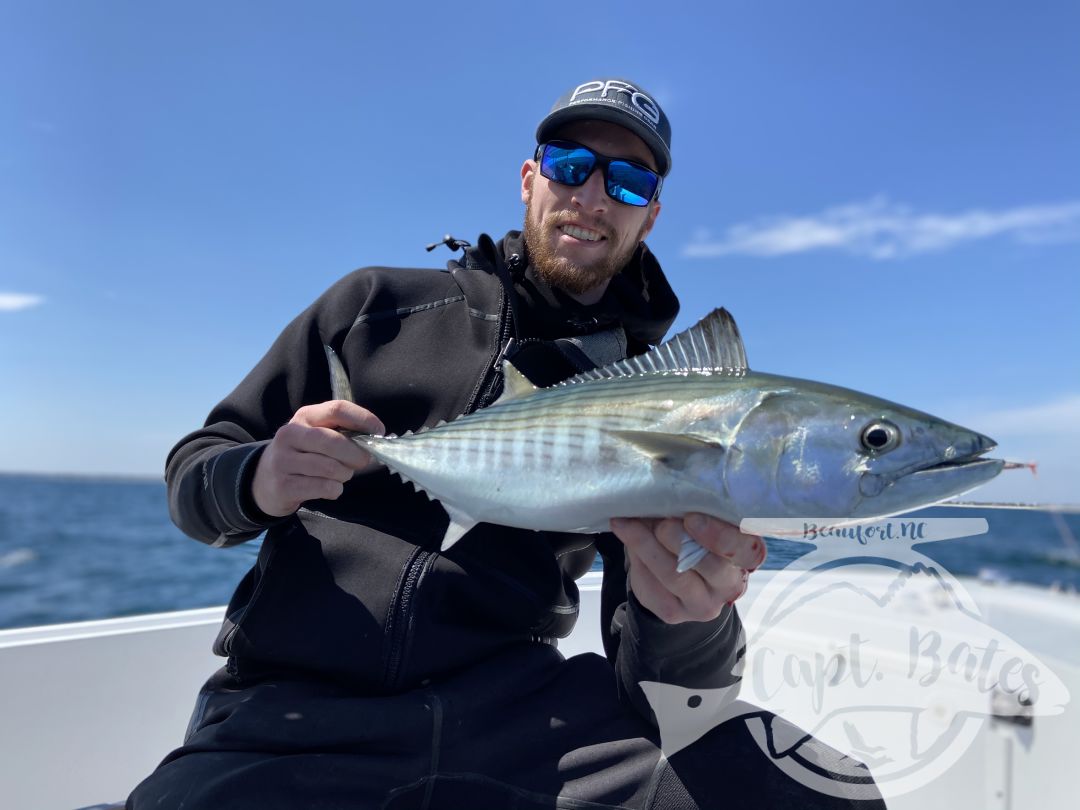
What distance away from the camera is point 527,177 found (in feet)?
10.9

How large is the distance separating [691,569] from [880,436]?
630 mm

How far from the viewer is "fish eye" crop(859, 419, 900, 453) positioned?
1587 millimetres

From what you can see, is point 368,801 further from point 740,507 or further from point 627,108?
point 627,108

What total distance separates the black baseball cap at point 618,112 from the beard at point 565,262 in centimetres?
40

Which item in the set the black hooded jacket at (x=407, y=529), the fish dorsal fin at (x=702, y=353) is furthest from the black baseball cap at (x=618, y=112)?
the fish dorsal fin at (x=702, y=353)

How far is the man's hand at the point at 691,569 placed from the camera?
5.73ft

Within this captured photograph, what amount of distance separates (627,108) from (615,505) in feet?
6.05

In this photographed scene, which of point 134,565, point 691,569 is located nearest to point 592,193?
point 691,569

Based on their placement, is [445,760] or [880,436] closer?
[880,436]

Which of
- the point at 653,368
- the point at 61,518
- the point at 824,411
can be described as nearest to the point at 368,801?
the point at 653,368

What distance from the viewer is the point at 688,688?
7.27 ft

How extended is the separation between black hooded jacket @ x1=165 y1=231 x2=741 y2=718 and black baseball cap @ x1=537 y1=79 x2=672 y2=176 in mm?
636

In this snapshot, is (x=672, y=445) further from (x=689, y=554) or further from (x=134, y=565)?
(x=134, y=565)

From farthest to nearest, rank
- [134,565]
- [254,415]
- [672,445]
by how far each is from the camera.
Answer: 1. [134,565]
2. [254,415]
3. [672,445]
